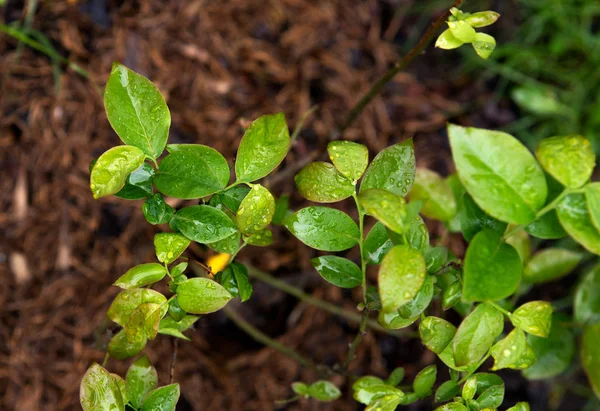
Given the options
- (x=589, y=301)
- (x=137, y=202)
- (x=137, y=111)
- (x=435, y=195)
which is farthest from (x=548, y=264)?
(x=137, y=202)

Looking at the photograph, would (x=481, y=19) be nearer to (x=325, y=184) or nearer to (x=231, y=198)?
(x=325, y=184)

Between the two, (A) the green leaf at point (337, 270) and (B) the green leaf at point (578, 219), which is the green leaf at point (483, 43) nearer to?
(B) the green leaf at point (578, 219)

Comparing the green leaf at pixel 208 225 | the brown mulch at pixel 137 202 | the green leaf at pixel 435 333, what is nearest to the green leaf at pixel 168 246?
the green leaf at pixel 208 225

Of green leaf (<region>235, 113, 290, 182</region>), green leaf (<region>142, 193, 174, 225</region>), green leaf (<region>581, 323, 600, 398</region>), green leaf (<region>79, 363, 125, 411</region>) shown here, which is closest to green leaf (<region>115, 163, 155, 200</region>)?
green leaf (<region>142, 193, 174, 225</region>)

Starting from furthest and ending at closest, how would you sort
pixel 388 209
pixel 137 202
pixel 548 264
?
pixel 137 202 < pixel 548 264 < pixel 388 209

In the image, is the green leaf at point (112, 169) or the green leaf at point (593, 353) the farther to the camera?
the green leaf at point (593, 353)

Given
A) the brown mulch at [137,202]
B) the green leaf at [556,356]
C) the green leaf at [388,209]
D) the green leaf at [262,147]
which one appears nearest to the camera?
the green leaf at [388,209]

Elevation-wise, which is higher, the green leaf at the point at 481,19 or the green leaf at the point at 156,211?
the green leaf at the point at 481,19
